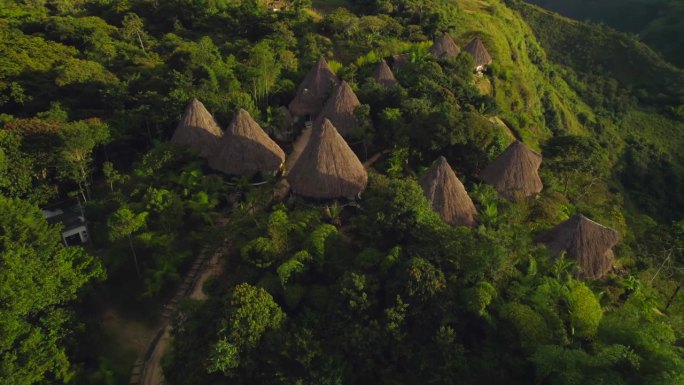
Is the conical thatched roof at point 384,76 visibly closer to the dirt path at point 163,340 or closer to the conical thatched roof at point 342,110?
the conical thatched roof at point 342,110

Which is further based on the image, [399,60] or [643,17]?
[643,17]

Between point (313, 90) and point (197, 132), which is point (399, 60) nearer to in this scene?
point (313, 90)

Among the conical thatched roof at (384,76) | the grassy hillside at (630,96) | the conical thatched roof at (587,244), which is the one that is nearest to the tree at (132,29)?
the conical thatched roof at (384,76)

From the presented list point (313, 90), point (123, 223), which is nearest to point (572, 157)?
point (313, 90)

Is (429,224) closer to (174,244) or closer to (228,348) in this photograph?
(228,348)

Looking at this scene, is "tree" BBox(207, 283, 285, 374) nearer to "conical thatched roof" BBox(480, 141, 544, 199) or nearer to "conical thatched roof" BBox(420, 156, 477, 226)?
"conical thatched roof" BBox(420, 156, 477, 226)

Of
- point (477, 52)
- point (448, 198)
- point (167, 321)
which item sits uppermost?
point (477, 52)

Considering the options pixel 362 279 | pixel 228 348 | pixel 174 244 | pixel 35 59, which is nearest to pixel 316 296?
pixel 362 279
